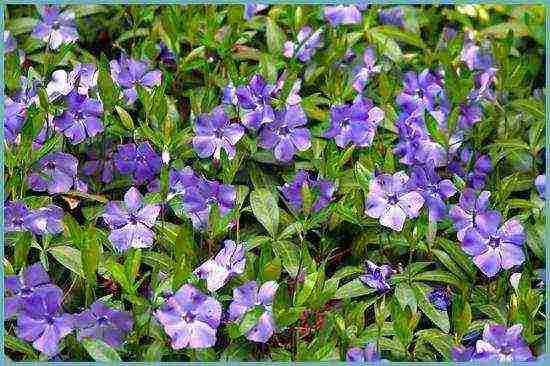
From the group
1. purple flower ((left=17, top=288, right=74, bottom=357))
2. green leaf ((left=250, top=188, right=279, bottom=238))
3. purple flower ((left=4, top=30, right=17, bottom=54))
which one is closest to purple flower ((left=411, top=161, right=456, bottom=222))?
green leaf ((left=250, top=188, right=279, bottom=238))

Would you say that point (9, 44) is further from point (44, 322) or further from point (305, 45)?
point (44, 322)

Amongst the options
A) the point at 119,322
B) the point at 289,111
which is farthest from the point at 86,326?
the point at 289,111

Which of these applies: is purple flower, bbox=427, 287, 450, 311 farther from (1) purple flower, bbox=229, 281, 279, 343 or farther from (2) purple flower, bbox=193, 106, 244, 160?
(2) purple flower, bbox=193, 106, 244, 160

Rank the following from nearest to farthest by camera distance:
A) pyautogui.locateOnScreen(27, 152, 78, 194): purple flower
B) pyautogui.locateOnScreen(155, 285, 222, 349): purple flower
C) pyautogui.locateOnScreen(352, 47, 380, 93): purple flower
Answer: pyautogui.locateOnScreen(155, 285, 222, 349): purple flower, pyautogui.locateOnScreen(27, 152, 78, 194): purple flower, pyautogui.locateOnScreen(352, 47, 380, 93): purple flower

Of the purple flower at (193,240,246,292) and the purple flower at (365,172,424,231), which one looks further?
the purple flower at (365,172,424,231)

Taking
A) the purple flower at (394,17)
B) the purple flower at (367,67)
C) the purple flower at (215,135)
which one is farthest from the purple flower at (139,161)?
the purple flower at (394,17)

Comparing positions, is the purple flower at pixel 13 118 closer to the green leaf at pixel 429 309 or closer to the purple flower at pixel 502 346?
the green leaf at pixel 429 309

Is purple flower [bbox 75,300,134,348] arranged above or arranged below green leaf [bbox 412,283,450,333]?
above
